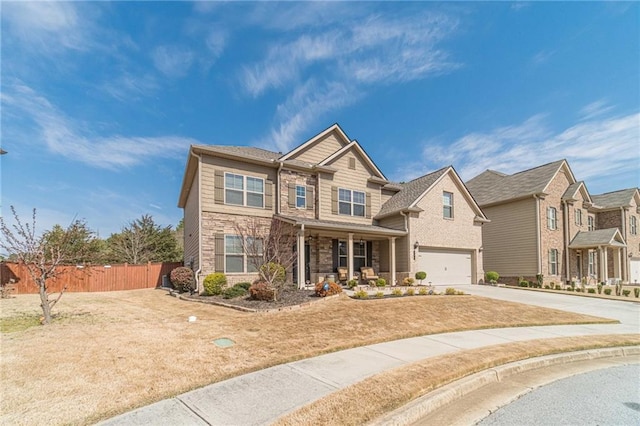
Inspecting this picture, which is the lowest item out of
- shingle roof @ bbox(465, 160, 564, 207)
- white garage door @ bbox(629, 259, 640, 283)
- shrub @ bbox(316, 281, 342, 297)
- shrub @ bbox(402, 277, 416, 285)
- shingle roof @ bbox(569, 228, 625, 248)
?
white garage door @ bbox(629, 259, 640, 283)

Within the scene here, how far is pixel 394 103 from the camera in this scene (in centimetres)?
1898

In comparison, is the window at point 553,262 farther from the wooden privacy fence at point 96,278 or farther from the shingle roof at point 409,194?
the wooden privacy fence at point 96,278

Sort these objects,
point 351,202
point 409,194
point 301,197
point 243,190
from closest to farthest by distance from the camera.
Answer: point 243,190
point 301,197
point 351,202
point 409,194

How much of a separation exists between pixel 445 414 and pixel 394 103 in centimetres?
1751

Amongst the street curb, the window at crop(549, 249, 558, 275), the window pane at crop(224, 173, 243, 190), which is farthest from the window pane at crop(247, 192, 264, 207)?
the window at crop(549, 249, 558, 275)

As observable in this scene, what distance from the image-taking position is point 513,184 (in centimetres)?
2441

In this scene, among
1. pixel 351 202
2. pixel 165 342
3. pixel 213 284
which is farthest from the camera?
pixel 351 202

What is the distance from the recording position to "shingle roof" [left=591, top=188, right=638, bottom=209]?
27500 mm

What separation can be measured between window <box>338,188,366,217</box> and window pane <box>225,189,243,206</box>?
5479 mm

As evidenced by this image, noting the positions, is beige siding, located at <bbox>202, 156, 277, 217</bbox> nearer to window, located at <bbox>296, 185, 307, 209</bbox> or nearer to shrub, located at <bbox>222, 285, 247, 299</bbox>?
window, located at <bbox>296, 185, 307, 209</bbox>

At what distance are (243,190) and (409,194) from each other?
32.2 feet

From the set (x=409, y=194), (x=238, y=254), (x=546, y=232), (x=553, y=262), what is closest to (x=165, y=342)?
(x=238, y=254)

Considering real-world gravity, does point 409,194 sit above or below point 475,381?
above

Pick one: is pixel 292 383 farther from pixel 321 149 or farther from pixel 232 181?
pixel 321 149
